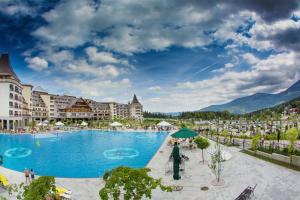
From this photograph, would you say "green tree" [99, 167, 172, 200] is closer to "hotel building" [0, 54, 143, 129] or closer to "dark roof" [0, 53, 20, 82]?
"hotel building" [0, 54, 143, 129]

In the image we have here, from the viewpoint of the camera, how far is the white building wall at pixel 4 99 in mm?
56594

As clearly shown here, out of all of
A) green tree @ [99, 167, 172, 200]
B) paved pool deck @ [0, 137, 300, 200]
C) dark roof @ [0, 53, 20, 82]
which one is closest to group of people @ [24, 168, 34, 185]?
paved pool deck @ [0, 137, 300, 200]

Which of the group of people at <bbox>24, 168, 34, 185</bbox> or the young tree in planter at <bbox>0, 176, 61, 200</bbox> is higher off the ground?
the young tree in planter at <bbox>0, 176, 61, 200</bbox>

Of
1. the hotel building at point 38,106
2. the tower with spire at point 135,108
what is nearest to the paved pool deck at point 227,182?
the hotel building at point 38,106

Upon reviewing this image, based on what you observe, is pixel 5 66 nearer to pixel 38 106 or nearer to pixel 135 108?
pixel 38 106

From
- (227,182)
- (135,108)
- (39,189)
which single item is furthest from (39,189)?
(135,108)

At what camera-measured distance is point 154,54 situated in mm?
35719

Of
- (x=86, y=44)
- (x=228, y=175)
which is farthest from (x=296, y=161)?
(x=86, y=44)

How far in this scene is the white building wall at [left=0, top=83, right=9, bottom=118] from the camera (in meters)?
56.6

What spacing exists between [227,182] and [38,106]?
269 ft

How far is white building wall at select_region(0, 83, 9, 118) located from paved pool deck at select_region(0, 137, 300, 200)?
150 ft

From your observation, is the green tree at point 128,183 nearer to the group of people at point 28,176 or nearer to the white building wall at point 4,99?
the group of people at point 28,176

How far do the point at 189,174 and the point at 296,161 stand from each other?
6.17 meters

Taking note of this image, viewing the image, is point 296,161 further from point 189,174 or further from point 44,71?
point 44,71
